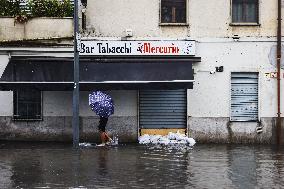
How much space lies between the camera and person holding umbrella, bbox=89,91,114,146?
1870 centimetres

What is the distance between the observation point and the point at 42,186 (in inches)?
440

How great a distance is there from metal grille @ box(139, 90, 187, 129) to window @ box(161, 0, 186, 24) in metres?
2.52

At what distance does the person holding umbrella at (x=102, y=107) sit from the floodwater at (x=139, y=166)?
75 cm

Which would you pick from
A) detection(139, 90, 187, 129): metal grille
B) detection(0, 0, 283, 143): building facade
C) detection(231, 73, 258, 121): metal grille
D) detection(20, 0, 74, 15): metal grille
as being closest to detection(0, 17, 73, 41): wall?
detection(0, 0, 283, 143): building facade

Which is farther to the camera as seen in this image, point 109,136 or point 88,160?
point 109,136

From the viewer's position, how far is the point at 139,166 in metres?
14.1

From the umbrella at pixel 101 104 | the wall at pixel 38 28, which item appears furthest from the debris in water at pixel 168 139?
the wall at pixel 38 28

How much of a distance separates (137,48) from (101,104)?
2724 mm

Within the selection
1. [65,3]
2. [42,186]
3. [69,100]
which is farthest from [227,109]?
[42,186]

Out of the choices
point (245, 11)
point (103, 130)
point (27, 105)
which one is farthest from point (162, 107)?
point (27, 105)

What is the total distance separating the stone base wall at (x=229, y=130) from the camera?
20453 millimetres

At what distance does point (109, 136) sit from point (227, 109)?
14.0 feet

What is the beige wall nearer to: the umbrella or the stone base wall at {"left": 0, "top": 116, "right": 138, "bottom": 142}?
the umbrella

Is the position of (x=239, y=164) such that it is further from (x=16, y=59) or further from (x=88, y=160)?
(x=16, y=59)
